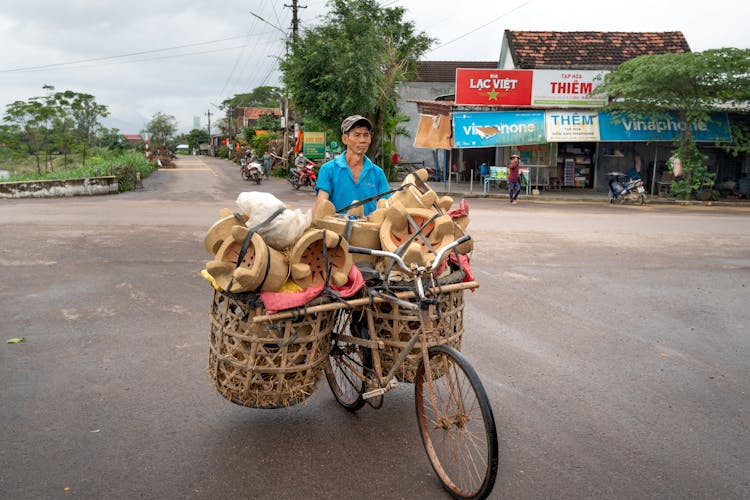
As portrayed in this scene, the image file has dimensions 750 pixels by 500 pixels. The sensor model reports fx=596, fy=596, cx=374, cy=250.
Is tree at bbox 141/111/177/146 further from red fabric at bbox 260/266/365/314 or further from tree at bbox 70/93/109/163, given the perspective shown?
red fabric at bbox 260/266/365/314

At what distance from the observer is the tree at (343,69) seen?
21.2m

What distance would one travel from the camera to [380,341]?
3.14 metres

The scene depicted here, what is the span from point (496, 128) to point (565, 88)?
115 inches

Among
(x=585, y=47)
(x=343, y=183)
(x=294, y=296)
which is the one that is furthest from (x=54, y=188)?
(x=585, y=47)

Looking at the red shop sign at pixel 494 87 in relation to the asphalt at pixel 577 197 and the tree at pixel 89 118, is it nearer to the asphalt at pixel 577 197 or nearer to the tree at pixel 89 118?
the asphalt at pixel 577 197

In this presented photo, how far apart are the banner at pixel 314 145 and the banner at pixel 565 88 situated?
10.2 m

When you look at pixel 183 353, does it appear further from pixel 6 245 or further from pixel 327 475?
pixel 6 245

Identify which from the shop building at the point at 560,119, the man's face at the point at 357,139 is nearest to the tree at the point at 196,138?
the shop building at the point at 560,119

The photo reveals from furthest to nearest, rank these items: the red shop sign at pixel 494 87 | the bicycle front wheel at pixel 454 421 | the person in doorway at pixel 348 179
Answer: the red shop sign at pixel 494 87 < the person in doorway at pixel 348 179 < the bicycle front wheel at pixel 454 421

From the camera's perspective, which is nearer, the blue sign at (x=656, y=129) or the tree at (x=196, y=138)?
the blue sign at (x=656, y=129)

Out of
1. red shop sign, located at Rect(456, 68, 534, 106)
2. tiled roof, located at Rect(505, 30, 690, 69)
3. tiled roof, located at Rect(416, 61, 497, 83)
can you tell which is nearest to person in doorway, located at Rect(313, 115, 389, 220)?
red shop sign, located at Rect(456, 68, 534, 106)

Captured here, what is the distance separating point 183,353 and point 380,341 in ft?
7.15

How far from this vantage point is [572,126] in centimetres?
2070

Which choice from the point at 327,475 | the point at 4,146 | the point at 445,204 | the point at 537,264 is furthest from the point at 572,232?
the point at 4,146
